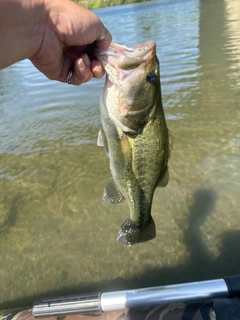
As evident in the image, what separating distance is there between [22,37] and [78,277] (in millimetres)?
2864

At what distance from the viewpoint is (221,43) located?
1159 cm

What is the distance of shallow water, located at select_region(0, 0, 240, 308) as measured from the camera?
366cm

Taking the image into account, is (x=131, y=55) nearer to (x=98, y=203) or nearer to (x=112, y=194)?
(x=112, y=194)

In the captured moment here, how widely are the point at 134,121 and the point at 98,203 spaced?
2.88 m

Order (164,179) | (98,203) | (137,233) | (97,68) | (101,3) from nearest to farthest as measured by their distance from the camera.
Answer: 1. (97,68)
2. (164,179)
3. (137,233)
4. (98,203)
5. (101,3)

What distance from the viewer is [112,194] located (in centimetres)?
236

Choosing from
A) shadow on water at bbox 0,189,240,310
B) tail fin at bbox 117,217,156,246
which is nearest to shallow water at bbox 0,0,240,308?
shadow on water at bbox 0,189,240,310

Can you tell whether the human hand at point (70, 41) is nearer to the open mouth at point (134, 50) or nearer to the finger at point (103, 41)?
the finger at point (103, 41)

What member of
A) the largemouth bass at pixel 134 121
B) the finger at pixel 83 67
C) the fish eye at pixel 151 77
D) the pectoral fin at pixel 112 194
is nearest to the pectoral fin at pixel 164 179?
the largemouth bass at pixel 134 121

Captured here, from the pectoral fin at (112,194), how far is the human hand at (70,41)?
844 millimetres

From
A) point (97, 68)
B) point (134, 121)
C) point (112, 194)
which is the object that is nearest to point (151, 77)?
point (134, 121)

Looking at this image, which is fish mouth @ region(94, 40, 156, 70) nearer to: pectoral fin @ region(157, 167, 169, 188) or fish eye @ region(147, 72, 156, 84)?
fish eye @ region(147, 72, 156, 84)

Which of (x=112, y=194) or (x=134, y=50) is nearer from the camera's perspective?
(x=134, y=50)

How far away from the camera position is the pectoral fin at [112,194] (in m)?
2.34
